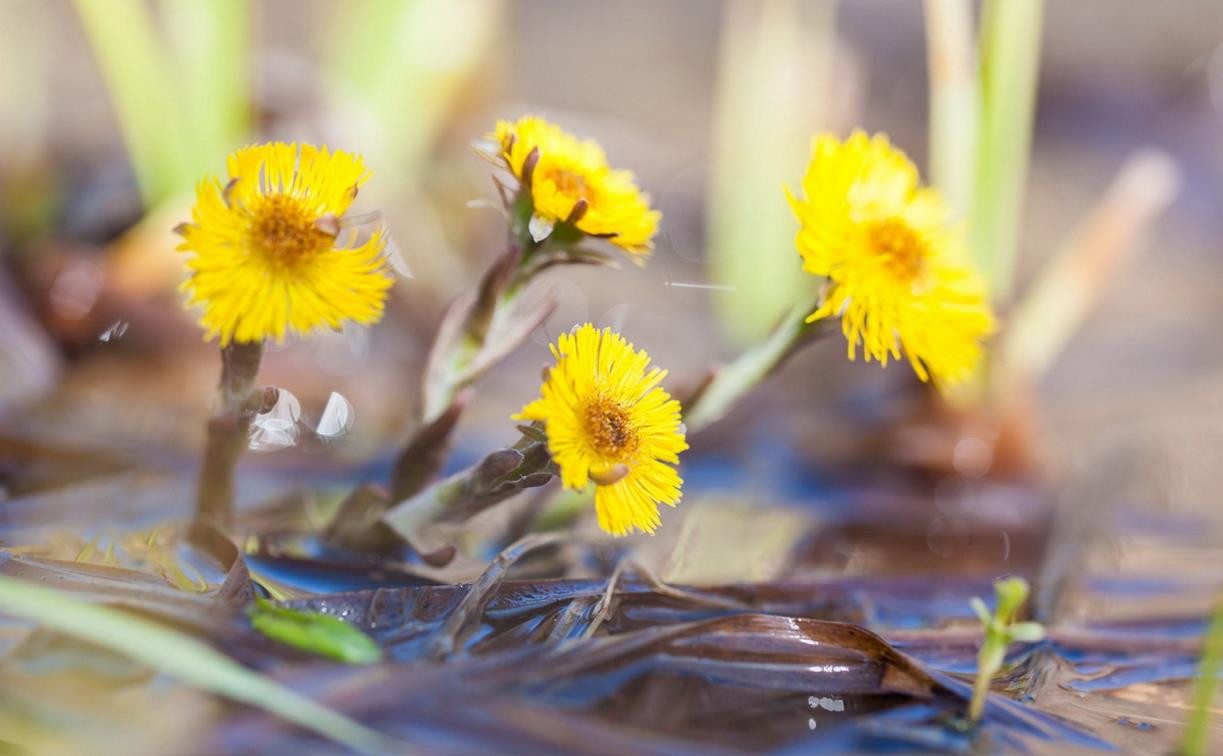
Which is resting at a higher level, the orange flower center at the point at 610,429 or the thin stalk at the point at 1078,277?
the thin stalk at the point at 1078,277

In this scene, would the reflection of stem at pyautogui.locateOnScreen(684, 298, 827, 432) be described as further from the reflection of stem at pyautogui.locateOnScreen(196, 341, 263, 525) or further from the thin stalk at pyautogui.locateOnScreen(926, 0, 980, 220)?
the thin stalk at pyautogui.locateOnScreen(926, 0, 980, 220)

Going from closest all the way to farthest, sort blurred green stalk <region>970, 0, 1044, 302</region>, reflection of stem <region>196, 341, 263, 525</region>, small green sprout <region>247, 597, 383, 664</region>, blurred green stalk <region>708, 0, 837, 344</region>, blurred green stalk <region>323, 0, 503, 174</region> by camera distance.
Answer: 1. small green sprout <region>247, 597, 383, 664</region>
2. reflection of stem <region>196, 341, 263, 525</region>
3. blurred green stalk <region>970, 0, 1044, 302</region>
4. blurred green stalk <region>323, 0, 503, 174</region>
5. blurred green stalk <region>708, 0, 837, 344</region>

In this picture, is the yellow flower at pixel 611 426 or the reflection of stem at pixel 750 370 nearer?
the yellow flower at pixel 611 426

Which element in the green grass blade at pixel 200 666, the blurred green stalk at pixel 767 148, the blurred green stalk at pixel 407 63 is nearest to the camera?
the green grass blade at pixel 200 666

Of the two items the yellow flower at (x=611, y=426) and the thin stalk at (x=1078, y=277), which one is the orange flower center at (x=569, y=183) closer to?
the yellow flower at (x=611, y=426)

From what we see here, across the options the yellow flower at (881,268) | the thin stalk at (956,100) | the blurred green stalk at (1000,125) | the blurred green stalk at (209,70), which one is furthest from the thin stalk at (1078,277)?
the blurred green stalk at (209,70)

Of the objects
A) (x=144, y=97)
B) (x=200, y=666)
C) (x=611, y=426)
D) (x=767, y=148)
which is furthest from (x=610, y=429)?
(x=767, y=148)

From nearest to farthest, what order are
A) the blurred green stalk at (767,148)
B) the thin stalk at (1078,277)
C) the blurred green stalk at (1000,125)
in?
the blurred green stalk at (1000,125), the thin stalk at (1078,277), the blurred green stalk at (767,148)

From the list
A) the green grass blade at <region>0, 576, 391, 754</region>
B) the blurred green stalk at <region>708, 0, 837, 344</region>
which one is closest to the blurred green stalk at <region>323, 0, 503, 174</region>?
the blurred green stalk at <region>708, 0, 837, 344</region>
